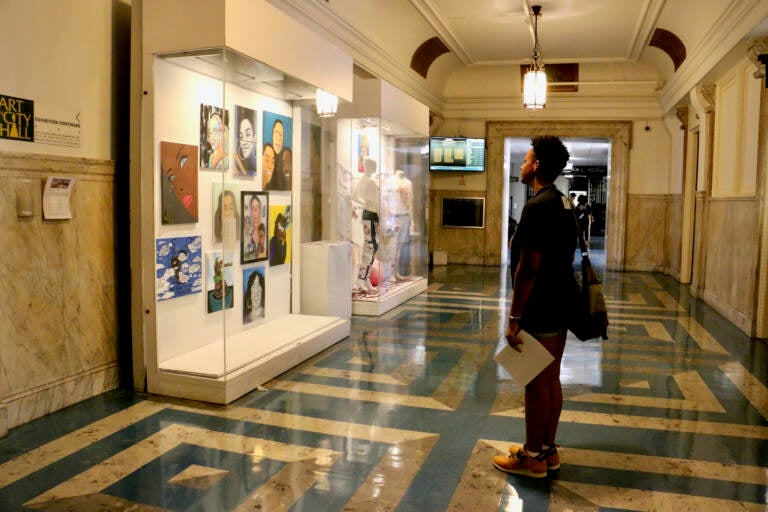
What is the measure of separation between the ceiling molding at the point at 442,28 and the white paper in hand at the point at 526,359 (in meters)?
7.29

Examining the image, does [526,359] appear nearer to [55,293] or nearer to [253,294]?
[55,293]

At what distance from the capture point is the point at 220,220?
520cm

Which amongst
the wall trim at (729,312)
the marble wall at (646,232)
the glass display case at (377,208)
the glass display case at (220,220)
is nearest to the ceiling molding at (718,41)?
the marble wall at (646,232)

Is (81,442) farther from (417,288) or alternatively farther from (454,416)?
(417,288)

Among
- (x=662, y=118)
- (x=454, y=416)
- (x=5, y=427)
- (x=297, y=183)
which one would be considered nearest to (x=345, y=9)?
(x=297, y=183)

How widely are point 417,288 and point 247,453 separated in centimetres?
625

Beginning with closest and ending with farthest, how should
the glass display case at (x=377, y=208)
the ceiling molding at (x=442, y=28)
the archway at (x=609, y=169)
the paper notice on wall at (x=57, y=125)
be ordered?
the paper notice on wall at (x=57, y=125)
the glass display case at (x=377, y=208)
the ceiling molding at (x=442, y=28)
the archway at (x=609, y=169)

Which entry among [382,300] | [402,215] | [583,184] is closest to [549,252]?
[382,300]

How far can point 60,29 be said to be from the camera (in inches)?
165

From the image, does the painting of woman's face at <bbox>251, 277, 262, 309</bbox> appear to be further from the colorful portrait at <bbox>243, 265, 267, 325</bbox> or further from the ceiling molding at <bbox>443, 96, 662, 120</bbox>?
the ceiling molding at <bbox>443, 96, 662, 120</bbox>

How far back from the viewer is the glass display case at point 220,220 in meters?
4.60

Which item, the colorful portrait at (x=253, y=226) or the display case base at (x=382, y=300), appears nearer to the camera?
the colorful portrait at (x=253, y=226)

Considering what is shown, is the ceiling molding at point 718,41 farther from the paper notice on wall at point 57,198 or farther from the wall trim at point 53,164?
the paper notice on wall at point 57,198

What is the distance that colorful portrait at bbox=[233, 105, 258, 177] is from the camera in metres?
5.37
